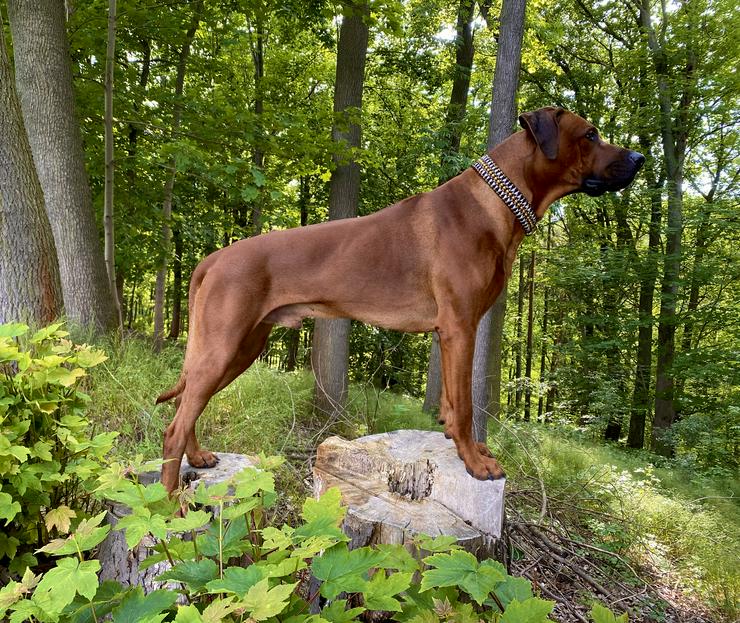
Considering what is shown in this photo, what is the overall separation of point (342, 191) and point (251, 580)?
19.0ft

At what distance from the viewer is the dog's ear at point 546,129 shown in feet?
7.48

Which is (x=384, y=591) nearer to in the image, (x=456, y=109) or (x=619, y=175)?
(x=619, y=175)

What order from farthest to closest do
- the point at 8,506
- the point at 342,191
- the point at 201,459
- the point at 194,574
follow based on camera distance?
1. the point at 342,191
2. the point at 201,459
3. the point at 8,506
4. the point at 194,574

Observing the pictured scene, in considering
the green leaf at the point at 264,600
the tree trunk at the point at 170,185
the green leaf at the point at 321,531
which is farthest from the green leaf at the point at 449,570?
the tree trunk at the point at 170,185

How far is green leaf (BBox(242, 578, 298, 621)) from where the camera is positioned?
2.98 ft

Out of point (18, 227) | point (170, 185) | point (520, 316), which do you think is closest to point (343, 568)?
point (18, 227)

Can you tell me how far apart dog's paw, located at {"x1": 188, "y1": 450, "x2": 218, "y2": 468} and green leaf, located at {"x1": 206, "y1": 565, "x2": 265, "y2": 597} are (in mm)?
1661

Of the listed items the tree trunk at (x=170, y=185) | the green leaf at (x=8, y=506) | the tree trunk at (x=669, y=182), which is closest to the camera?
the green leaf at (x=8, y=506)

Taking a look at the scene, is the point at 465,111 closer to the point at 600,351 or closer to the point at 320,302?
the point at 320,302

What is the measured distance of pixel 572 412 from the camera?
16.7 m

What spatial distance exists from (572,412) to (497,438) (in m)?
12.1

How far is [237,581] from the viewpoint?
105 centimetres

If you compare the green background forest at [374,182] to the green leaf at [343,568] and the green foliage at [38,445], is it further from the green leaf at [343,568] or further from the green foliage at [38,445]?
the green leaf at [343,568]

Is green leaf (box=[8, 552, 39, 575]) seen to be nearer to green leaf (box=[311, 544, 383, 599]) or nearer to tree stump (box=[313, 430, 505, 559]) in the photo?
tree stump (box=[313, 430, 505, 559])
